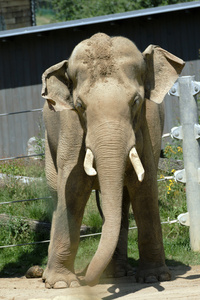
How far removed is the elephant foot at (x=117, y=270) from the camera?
235 inches

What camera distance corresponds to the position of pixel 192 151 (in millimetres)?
6887

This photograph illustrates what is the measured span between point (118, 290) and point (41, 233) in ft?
8.91

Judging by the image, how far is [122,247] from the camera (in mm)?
6137

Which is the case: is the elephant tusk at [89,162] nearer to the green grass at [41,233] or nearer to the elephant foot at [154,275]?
the elephant foot at [154,275]

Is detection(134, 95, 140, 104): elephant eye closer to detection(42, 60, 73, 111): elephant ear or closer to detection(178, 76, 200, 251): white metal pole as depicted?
detection(42, 60, 73, 111): elephant ear

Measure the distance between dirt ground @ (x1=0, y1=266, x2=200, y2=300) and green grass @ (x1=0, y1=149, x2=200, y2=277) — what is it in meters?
0.70

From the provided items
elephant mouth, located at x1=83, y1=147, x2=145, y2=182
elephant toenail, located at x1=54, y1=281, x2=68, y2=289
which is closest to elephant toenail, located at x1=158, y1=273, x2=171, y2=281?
elephant toenail, located at x1=54, y1=281, x2=68, y2=289

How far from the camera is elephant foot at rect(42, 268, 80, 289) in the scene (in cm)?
545

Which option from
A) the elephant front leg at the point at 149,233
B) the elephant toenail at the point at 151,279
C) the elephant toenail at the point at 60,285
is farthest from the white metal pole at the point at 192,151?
the elephant toenail at the point at 60,285

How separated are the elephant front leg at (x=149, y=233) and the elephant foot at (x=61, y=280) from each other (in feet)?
1.93

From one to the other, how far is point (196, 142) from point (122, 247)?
1.53 m

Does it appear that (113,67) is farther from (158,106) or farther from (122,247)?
(122,247)

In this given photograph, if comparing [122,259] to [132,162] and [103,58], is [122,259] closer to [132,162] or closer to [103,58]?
[132,162]

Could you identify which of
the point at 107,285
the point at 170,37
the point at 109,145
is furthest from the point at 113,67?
the point at 170,37
